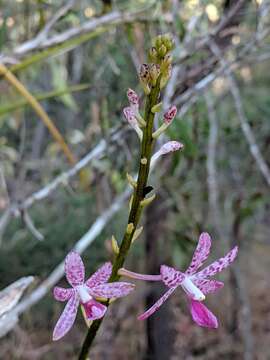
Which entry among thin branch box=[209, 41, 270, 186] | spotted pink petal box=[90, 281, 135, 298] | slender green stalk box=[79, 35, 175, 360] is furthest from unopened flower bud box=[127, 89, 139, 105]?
thin branch box=[209, 41, 270, 186]

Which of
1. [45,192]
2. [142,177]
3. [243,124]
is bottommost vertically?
[243,124]

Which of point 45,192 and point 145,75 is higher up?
point 145,75

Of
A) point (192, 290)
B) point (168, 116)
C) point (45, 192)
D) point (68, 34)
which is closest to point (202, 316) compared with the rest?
point (192, 290)

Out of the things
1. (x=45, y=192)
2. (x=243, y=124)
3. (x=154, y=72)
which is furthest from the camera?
(x=243, y=124)

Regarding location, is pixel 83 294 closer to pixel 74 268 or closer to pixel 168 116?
pixel 74 268

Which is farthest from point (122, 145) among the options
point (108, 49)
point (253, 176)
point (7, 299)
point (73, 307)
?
point (253, 176)

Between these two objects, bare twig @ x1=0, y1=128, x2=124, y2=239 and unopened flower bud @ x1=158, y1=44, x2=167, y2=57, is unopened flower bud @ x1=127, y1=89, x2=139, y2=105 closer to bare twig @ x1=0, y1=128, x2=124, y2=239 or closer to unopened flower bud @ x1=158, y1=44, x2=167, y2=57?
unopened flower bud @ x1=158, y1=44, x2=167, y2=57

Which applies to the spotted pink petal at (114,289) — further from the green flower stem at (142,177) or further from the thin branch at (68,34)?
the thin branch at (68,34)
